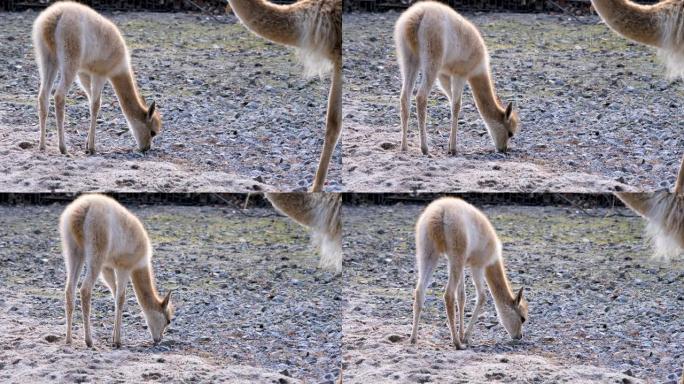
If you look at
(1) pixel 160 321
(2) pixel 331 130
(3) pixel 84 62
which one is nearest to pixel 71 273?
(1) pixel 160 321

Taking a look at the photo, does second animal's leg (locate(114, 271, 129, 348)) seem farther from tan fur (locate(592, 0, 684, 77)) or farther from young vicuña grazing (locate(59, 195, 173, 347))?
tan fur (locate(592, 0, 684, 77))

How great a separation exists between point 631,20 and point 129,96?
1710 millimetres

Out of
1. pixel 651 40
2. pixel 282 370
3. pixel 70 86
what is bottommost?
pixel 282 370

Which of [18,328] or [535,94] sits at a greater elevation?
[535,94]

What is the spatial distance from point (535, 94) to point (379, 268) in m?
0.81

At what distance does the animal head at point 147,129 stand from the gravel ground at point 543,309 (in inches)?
28.2

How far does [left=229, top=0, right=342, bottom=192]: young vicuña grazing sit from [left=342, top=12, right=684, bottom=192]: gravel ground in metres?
0.04

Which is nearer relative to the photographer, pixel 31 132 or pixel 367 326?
pixel 31 132

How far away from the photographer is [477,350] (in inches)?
167

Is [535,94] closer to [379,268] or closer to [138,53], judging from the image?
[379,268]

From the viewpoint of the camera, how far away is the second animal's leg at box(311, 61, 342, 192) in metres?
4.03

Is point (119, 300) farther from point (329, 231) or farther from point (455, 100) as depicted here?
point (455, 100)

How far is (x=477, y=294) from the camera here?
170 inches

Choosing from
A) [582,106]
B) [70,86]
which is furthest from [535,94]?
[70,86]
